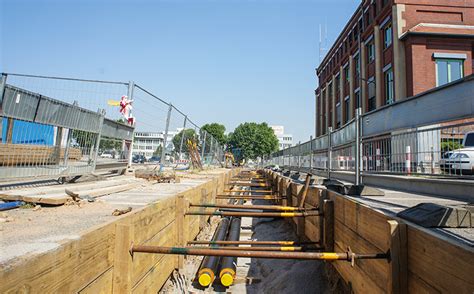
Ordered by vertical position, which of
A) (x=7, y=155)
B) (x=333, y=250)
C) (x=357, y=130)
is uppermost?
(x=357, y=130)

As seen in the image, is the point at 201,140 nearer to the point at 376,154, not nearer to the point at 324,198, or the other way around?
the point at 376,154

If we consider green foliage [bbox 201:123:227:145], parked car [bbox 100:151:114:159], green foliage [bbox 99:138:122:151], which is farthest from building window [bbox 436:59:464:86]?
green foliage [bbox 201:123:227:145]

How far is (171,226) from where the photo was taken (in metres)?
3.78

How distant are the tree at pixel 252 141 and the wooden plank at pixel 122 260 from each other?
6644 cm

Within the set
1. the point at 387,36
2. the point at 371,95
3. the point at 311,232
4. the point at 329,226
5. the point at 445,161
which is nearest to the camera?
the point at 329,226

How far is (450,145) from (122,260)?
527 cm

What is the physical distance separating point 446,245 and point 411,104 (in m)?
3.33

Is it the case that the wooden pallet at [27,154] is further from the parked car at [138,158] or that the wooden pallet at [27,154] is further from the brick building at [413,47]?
the brick building at [413,47]

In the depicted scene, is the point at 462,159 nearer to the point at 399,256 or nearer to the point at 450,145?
the point at 450,145

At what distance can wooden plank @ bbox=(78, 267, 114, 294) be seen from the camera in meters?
1.94

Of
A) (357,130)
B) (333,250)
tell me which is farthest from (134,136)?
(333,250)

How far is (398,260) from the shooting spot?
1982 millimetres

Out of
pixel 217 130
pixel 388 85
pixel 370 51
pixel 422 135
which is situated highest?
pixel 370 51

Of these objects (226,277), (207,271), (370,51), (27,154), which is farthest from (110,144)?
(370,51)
